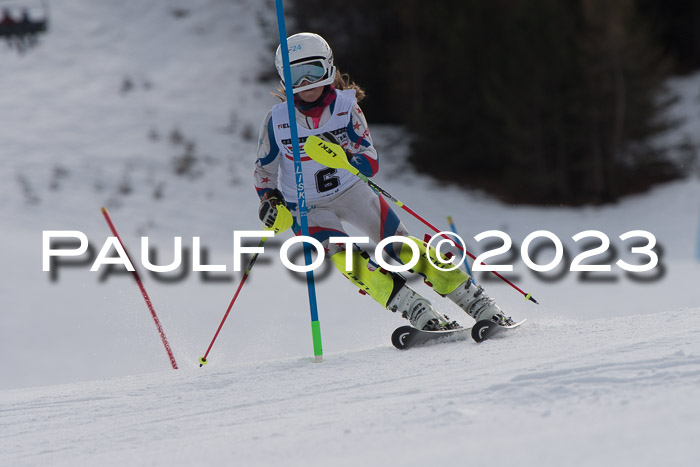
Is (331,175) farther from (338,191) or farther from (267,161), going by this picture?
(267,161)

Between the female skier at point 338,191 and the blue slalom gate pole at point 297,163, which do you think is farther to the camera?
the female skier at point 338,191

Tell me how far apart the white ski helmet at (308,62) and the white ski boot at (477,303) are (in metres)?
1.30

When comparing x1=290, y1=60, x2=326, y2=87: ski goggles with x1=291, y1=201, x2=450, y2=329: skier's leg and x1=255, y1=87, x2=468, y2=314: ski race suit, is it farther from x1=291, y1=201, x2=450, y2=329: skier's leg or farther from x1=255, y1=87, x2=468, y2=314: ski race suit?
x1=291, y1=201, x2=450, y2=329: skier's leg

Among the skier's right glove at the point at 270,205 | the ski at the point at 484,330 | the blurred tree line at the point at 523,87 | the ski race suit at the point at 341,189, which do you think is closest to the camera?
the ski at the point at 484,330

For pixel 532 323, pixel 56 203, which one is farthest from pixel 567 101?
pixel 532 323

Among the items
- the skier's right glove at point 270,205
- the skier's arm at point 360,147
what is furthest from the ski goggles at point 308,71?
the skier's right glove at point 270,205

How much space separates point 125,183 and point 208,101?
186 inches

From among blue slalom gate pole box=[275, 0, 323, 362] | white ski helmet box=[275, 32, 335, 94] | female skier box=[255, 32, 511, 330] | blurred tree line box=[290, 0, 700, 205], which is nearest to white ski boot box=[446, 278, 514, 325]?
female skier box=[255, 32, 511, 330]

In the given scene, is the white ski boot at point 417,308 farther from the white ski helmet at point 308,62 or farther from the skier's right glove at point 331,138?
the white ski helmet at point 308,62

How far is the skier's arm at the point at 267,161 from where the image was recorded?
4312 millimetres

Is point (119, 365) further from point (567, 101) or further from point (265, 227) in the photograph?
point (567, 101)

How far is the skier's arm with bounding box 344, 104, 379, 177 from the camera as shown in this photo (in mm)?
4248

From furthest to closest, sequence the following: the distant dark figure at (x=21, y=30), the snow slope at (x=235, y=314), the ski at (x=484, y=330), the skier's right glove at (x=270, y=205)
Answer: the distant dark figure at (x=21, y=30) < the skier's right glove at (x=270, y=205) < the ski at (x=484, y=330) < the snow slope at (x=235, y=314)

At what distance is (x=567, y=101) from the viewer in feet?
52.2
